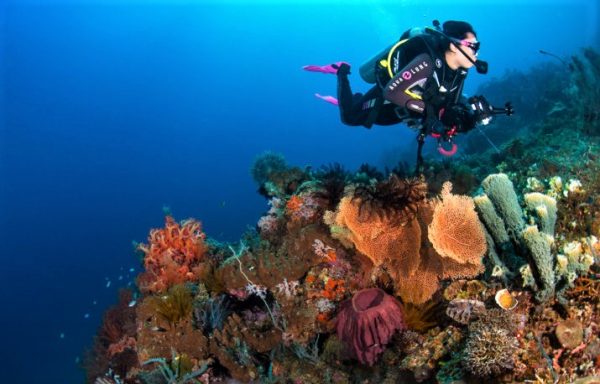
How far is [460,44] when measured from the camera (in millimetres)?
5270

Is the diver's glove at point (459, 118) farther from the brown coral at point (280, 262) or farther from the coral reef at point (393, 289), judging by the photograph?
the brown coral at point (280, 262)

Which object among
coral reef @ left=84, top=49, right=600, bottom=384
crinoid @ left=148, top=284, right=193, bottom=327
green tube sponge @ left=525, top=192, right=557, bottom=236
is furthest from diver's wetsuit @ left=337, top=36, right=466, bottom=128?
crinoid @ left=148, top=284, right=193, bottom=327

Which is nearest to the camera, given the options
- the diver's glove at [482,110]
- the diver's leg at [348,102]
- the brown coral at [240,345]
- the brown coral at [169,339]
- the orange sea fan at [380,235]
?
the orange sea fan at [380,235]

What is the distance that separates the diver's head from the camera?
207 inches

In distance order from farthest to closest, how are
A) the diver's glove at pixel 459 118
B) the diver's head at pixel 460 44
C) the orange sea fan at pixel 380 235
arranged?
the diver's head at pixel 460 44, the diver's glove at pixel 459 118, the orange sea fan at pixel 380 235

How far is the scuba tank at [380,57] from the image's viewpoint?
6.26 m

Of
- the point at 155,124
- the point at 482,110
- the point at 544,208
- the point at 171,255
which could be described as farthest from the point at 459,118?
the point at 155,124

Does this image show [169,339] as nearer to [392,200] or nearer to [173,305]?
[173,305]

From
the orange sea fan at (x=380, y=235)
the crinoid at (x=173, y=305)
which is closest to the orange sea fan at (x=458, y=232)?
the orange sea fan at (x=380, y=235)

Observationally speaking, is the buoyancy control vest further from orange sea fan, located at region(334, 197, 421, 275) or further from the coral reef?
orange sea fan, located at region(334, 197, 421, 275)

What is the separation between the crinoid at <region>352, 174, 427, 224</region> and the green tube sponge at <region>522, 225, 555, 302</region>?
1203 millimetres

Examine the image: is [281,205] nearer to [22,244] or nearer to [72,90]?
[22,244]

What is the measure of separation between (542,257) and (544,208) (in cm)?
52

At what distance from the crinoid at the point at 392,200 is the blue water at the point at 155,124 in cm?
816
